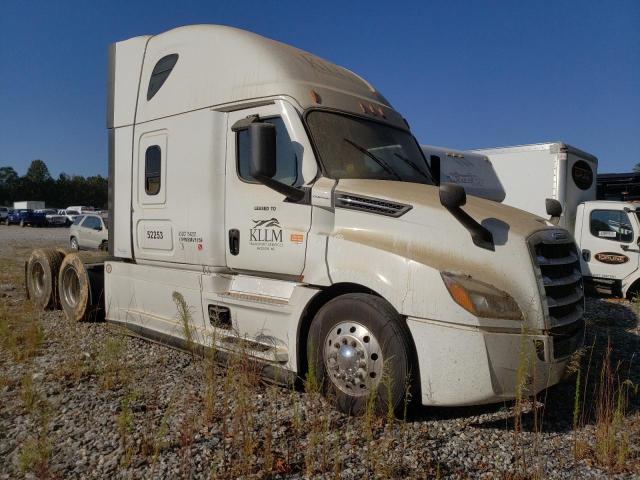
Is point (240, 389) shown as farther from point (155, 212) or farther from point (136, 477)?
point (155, 212)

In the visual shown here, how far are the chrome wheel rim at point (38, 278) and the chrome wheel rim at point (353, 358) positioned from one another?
6431 millimetres

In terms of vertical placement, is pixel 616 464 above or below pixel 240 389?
below

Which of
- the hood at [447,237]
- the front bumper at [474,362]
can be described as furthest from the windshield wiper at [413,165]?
the front bumper at [474,362]

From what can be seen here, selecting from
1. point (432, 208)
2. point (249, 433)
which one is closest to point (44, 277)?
point (249, 433)

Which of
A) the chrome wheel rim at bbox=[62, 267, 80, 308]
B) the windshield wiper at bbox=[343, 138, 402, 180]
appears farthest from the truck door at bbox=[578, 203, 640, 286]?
the chrome wheel rim at bbox=[62, 267, 80, 308]

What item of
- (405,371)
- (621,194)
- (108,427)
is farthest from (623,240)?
(108,427)

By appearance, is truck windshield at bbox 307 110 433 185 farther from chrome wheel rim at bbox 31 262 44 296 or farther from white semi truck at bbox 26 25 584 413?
chrome wheel rim at bbox 31 262 44 296

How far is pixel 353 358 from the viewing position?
385 cm

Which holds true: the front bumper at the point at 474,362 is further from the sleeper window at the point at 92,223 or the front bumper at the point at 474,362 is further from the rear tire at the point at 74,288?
the sleeper window at the point at 92,223

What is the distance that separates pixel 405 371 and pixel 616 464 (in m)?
1.46

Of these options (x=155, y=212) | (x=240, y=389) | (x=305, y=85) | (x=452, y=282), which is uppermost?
(x=305, y=85)

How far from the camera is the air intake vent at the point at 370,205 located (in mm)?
3895

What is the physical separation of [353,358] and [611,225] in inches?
357

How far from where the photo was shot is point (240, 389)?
3688mm
